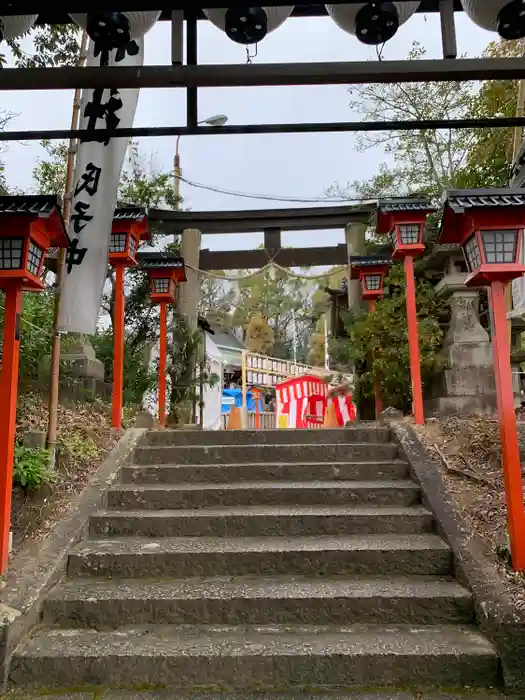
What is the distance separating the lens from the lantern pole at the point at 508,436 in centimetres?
294

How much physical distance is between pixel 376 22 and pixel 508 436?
2.49 metres

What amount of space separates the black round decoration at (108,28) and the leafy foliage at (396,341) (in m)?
4.85

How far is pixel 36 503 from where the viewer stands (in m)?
3.68

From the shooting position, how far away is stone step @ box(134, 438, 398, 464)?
4.52 metres

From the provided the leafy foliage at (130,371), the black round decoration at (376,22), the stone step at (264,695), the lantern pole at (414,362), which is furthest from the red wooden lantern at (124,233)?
the stone step at (264,695)

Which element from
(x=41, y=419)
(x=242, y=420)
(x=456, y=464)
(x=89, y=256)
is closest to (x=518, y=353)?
(x=456, y=464)

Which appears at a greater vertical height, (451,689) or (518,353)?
(518,353)

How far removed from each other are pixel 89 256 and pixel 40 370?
1.78 metres

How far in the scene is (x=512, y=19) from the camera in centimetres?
243

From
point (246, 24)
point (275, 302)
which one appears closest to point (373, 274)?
point (246, 24)

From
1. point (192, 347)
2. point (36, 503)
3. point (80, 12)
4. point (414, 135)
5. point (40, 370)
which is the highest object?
point (414, 135)

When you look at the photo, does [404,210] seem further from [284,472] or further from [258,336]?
[258,336]

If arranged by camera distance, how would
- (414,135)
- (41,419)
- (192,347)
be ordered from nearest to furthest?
1. (41,419)
2. (192,347)
3. (414,135)

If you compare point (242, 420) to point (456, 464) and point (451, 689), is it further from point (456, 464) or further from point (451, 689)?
point (451, 689)
